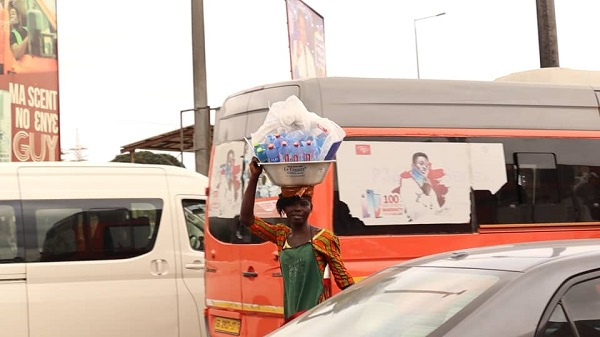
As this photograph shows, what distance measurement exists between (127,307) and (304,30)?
15.5m

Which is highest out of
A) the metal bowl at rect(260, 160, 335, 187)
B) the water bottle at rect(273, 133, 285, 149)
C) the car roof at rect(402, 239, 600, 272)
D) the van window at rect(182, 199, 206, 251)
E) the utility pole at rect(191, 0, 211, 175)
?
the utility pole at rect(191, 0, 211, 175)

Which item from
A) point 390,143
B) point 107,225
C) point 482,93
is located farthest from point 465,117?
point 107,225

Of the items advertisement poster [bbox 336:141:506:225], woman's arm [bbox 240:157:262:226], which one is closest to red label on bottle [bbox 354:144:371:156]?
advertisement poster [bbox 336:141:506:225]

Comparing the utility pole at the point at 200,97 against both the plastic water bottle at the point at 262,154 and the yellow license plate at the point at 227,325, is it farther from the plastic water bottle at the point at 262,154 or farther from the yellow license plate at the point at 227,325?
the plastic water bottle at the point at 262,154

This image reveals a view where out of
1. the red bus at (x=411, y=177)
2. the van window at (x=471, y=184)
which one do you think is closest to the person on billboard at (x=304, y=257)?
the red bus at (x=411, y=177)

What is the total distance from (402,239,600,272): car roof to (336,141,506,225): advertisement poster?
2796mm

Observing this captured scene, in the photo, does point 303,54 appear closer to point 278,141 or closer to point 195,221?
point 195,221

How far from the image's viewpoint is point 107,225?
8.33m

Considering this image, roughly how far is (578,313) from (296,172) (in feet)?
7.84

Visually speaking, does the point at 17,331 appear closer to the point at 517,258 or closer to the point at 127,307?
the point at 127,307

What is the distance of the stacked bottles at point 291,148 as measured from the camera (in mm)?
5121

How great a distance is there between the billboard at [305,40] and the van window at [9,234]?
13251 millimetres

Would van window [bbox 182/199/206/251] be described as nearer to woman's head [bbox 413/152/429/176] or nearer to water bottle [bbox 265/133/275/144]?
woman's head [bbox 413/152/429/176]

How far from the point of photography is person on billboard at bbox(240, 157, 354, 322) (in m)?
5.16
